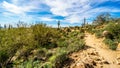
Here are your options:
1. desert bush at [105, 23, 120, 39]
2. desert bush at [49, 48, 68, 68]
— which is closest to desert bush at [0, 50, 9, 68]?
desert bush at [49, 48, 68, 68]

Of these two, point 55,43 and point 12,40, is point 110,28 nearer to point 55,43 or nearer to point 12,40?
point 55,43

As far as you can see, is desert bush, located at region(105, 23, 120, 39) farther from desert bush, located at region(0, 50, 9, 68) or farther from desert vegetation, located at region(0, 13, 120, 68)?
desert bush, located at region(0, 50, 9, 68)

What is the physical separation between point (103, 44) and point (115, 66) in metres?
5.83

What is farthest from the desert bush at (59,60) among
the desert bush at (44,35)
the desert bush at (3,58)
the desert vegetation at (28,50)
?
the desert bush at (44,35)

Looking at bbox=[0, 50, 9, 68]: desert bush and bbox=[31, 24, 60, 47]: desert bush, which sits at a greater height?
bbox=[31, 24, 60, 47]: desert bush

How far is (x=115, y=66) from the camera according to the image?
12.1 m

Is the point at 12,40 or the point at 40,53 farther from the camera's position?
the point at 40,53

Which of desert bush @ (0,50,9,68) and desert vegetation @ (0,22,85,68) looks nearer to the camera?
desert vegetation @ (0,22,85,68)

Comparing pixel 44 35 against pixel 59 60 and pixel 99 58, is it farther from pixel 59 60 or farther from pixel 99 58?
pixel 99 58

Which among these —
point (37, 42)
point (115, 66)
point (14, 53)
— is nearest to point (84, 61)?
point (115, 66)

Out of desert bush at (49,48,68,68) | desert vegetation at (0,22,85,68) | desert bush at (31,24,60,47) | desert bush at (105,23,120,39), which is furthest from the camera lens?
desert bush at (105,23,120,39)

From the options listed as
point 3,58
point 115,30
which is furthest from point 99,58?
point 115,30

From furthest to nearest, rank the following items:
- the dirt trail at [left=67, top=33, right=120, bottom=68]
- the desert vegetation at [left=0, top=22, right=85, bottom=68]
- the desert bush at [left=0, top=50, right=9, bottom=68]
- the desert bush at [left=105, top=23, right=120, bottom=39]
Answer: the desert bush at [left=105, top=23, right=120, bottom=39] → the desert bush at [left=0, top=50, right=9, bottom=68] → the desert vegetation at [left=0, top=22, right=85, bottom=68] → the dirt trail at [left=67, top=33, right=120, bottom=68]

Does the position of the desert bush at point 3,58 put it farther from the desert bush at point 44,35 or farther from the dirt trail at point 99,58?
the dirt trail at point 99,58
